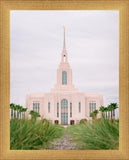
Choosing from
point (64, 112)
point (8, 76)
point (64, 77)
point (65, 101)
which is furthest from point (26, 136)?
point (64, 77)

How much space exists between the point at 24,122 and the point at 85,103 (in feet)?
76.5

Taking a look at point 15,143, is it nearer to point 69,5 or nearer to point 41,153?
point 41,153

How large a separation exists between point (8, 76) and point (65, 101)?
79.3 ft

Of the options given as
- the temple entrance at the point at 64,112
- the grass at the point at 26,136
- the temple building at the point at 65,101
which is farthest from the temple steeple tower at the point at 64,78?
the grass at the point at 26,136

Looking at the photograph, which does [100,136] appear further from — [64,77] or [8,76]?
[64,77]

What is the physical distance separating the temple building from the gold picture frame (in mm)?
20451

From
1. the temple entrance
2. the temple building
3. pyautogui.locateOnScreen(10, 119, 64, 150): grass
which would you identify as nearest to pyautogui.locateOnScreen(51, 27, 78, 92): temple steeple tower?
the temple building

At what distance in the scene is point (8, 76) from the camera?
3.62 meters

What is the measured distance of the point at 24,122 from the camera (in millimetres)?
4652

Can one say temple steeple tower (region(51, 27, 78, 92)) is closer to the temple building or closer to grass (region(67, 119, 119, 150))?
the temple building

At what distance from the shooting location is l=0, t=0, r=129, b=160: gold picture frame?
345 centimetres

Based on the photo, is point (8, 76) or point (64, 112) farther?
point (64, 112)

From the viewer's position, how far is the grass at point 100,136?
377 centimetres

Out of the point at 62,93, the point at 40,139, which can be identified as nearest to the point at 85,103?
the point at 62,93
